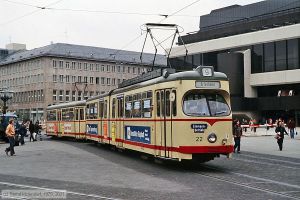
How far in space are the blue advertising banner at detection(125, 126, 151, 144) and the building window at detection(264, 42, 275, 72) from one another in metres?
45.7

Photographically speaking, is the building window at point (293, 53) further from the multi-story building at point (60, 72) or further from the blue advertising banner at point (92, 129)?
the multi-story building at point (60, 72)

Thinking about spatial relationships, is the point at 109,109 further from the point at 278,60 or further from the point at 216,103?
the point at 278,60

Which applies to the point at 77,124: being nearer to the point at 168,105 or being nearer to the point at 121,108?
the point at 121,108

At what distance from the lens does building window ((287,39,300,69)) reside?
59625mm

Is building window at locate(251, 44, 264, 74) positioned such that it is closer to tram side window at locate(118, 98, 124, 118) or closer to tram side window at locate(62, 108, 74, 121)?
tram side window at locate(62, 108, 74, 121)

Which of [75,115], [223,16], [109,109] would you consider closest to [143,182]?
[109,109]

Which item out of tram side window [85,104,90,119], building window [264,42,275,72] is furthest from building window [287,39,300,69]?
tram side window [85,104,90,119]

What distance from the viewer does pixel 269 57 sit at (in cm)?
6344

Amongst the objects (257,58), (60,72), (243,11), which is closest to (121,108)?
(257,58)

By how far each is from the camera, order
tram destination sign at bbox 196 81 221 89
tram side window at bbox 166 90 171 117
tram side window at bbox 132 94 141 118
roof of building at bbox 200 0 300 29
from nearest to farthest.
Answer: tram destination sign at bbox 196 81 221 89 → tram side window at bbox 166 90 171 117 → tram side window at bbox 132 94 141 118 → roof of building at bbox 200 0 300 29

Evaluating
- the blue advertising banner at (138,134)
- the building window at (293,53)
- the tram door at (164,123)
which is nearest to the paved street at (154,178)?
the tram door at (164,123)

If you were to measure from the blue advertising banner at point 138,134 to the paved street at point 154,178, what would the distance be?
0.88 metres

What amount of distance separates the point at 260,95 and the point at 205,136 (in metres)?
52.4

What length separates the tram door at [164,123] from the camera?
15852mm
